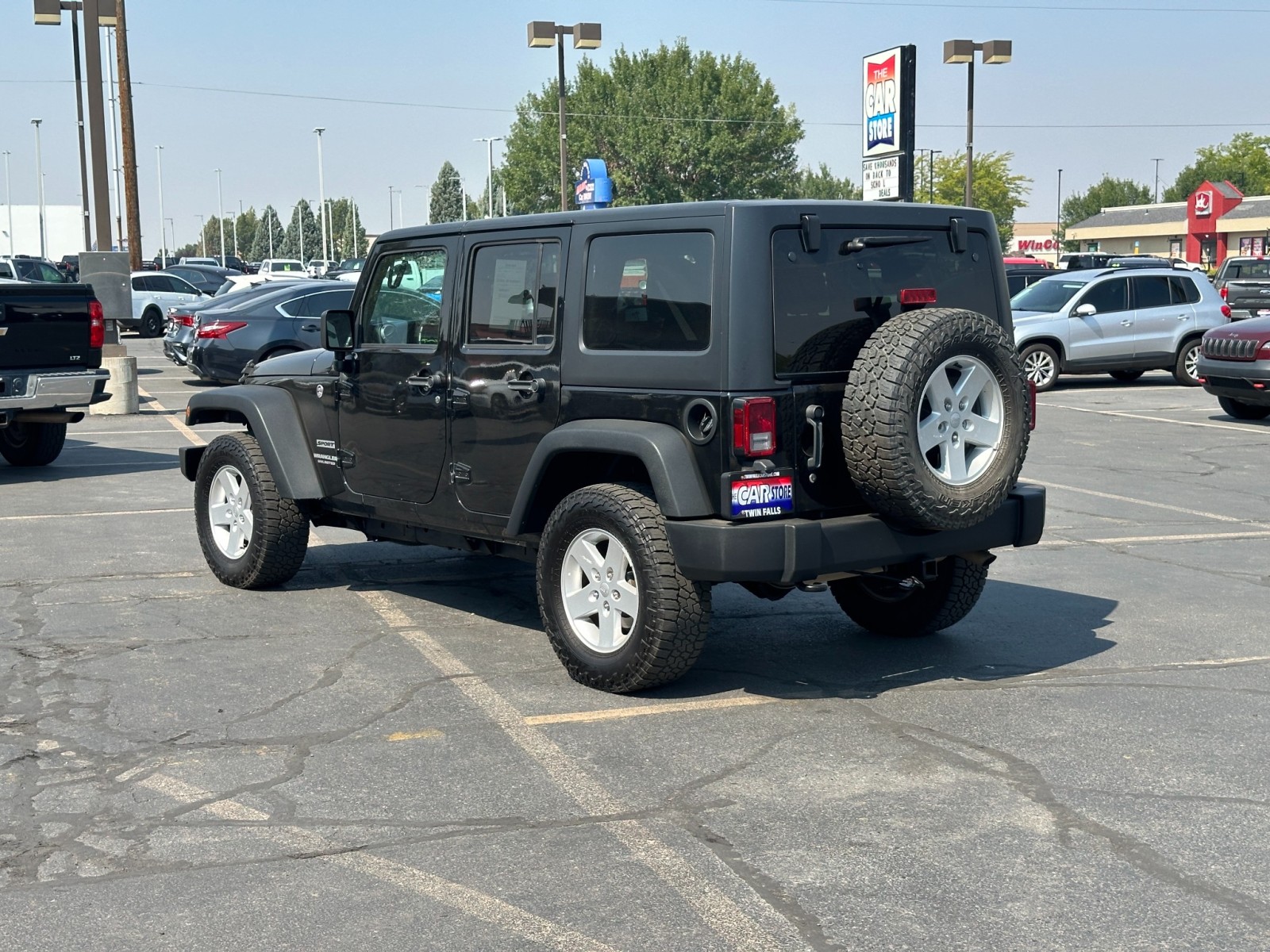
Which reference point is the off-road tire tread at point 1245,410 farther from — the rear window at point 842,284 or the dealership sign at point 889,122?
the rear window at point 842,284

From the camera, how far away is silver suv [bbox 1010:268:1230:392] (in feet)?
72.3

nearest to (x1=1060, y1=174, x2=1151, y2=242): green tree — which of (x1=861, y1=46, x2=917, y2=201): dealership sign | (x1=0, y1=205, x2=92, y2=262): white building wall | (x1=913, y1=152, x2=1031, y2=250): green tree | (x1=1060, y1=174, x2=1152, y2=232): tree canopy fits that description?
(x1=1060, y1=174, x2=1152, y2=232): tree canopy

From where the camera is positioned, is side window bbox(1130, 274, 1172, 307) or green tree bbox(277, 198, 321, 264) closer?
side window bbox(1130, 274, 1172, 307)

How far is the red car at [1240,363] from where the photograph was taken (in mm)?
16188

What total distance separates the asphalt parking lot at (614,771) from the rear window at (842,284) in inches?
57.0

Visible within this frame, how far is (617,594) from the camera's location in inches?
236

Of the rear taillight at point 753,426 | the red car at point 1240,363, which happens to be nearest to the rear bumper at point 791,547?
the rear taillight at point 753,426

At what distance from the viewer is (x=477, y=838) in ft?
14.6

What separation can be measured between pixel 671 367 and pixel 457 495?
1542 mm

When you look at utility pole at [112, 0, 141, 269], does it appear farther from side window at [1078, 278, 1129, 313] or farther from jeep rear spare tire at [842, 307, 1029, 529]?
jeep rear spare tire at [842, 307, 1029, 529]

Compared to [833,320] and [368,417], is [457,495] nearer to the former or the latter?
[368,417]

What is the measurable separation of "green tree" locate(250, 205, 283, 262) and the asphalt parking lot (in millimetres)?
172881

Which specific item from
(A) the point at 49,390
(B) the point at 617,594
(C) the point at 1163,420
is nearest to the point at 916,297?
(B) the point at 617,594

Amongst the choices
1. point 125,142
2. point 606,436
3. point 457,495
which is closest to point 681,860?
point 606,436
